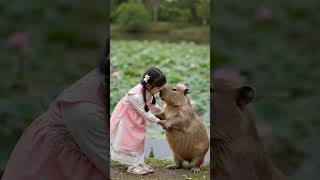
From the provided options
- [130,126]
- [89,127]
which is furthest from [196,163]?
[89,127]

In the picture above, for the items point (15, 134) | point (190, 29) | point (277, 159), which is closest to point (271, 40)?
point (190, 29)

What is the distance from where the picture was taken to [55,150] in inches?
80.2

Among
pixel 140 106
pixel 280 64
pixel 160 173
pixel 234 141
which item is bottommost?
pixel 160 173

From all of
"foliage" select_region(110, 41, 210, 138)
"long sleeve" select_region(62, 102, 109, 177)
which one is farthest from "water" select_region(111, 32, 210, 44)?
"long sleeve" select_region(62, 102, 109, 177)

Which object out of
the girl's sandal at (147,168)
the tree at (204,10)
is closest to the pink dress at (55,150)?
the girl's sandal at (147,168)

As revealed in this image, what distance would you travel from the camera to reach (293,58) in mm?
2051

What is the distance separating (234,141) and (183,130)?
0.55ft

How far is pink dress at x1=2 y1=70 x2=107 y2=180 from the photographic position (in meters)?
2.02

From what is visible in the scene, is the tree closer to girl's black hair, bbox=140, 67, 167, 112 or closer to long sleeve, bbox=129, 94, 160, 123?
girl's black hair, bbox=140, 67, 167, 112

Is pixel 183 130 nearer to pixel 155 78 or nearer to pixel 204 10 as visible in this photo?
pixel 155 78

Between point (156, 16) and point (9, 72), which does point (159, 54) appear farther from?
point (9, 72)

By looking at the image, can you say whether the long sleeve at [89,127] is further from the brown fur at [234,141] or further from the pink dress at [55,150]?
the brown fur at [234,141]

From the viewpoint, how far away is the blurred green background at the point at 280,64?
2.00 meters

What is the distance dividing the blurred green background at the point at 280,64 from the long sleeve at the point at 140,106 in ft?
0.83
